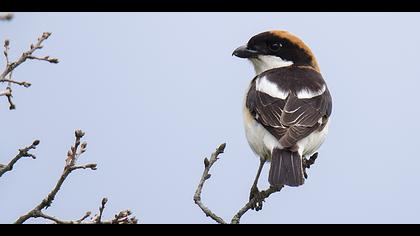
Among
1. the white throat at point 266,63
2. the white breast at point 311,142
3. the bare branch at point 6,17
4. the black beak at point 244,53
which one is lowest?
the white breast at point 311,142

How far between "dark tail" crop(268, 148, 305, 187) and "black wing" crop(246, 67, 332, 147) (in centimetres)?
11

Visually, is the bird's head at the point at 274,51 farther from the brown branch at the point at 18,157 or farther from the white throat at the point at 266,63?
the brown branch at the point at 18,157

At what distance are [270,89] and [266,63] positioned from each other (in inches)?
40.0

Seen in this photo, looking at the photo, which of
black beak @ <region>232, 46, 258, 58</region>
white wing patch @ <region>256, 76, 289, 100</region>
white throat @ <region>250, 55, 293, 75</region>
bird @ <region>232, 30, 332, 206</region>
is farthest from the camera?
white throat @ <region>250, 55, 293, 75</region>

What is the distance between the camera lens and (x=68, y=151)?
3.87 metres

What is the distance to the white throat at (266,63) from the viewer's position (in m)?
7.14

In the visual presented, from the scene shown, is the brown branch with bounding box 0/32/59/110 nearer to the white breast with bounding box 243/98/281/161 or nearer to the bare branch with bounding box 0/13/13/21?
the bare branch with bounding box 0/13/13/21

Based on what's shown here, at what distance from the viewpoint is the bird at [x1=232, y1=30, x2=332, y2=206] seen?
5438mm

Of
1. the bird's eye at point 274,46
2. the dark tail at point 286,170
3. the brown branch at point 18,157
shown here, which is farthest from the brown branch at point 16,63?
the bird's eye at point 274,46

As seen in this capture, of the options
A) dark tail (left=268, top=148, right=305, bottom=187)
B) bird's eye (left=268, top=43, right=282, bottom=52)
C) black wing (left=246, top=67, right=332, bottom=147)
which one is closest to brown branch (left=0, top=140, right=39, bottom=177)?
dark tail (left=268, top=148, right=305, bottom=187)

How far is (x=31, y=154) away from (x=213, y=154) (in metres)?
1.26

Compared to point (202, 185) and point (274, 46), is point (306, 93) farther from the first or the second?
point (202, 185)
